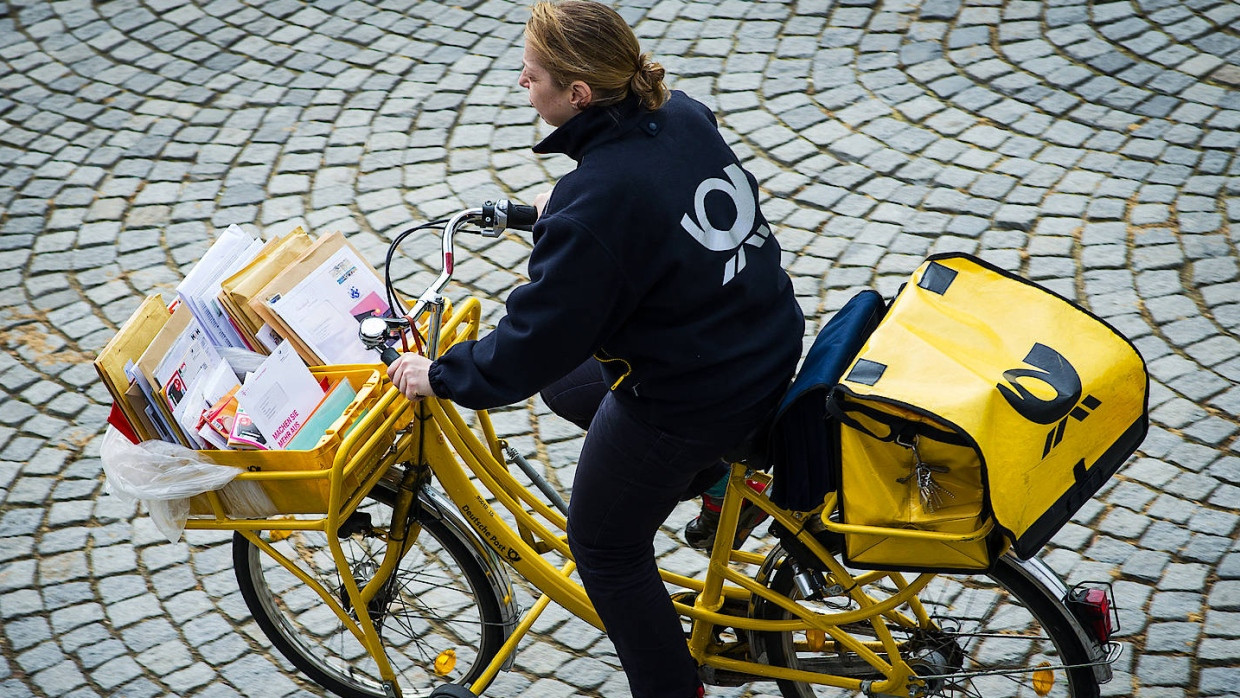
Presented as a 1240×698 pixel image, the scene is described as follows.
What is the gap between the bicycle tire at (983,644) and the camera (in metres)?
2.82

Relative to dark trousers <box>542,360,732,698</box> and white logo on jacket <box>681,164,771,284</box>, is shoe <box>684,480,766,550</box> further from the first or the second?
white logo on jacket <box>681,164,771,284</box>

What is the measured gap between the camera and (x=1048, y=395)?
2.36 meters

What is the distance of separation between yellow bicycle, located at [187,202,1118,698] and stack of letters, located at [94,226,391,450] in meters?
0.11

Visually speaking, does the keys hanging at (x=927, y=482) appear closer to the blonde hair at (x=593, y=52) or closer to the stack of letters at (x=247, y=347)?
the blonde hair at (x=593, y=52)

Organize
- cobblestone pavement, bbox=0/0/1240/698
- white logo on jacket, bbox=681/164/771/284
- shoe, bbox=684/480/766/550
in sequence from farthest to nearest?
cobblestone pavement, bbox=0/0/1240/698 < shoe, bbox=684/480/766/550 < white logo on jacket, bbox=681/164/771/284

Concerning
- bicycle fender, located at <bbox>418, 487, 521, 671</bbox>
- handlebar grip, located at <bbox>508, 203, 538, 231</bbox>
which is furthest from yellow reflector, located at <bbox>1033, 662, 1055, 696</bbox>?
handlebar grip, located at <bbox>508, 203, 538, 231</bbox>

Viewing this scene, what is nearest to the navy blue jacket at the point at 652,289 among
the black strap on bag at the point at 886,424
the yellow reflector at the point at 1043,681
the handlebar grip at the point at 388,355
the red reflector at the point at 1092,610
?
the handlebar grip at the point at 388,355

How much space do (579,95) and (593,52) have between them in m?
0.10

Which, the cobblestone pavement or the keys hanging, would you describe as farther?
the cobblestone pavement

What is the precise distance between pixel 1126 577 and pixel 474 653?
213 cm

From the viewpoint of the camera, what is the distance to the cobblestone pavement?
3.79 meters

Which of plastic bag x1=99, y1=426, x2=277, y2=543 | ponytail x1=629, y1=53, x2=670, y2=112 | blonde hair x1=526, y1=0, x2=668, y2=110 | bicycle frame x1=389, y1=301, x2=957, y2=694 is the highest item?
blonde hair x1=526, y1=0, x2=668, y2=110

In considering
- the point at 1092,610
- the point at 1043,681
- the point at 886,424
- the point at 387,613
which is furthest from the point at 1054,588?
the point at 387,613

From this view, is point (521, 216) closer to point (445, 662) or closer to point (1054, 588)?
point (445, 662)
